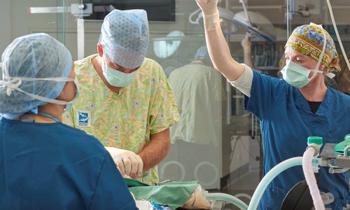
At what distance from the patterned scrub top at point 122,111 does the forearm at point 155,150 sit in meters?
0.02

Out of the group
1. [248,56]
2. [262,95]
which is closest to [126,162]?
[262,95]

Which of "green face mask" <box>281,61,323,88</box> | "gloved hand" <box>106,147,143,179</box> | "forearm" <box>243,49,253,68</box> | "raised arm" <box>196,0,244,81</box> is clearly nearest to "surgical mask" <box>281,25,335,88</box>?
"green face mask" <box>281,61,323,88</box>

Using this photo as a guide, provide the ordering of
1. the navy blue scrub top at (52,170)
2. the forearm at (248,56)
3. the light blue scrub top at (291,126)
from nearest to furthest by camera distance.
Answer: the navy blue scrub top at (52,170)
the light blue scrub top at (291,126)
the forearm at (248,56)

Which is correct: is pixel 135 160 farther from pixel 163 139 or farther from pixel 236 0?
pixel 236 0

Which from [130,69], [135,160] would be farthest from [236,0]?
[135,160]

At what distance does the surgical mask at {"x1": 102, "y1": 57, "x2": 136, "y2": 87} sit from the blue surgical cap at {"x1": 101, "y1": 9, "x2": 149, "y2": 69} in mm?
36

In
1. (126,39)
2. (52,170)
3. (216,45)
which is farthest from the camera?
(216,45)

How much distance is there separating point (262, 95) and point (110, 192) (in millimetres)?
781

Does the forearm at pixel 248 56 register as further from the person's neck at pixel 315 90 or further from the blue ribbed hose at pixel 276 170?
the blue ribbed hose at pixel 276 170

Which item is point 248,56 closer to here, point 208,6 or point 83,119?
point 208,6

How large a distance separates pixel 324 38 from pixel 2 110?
1068mm

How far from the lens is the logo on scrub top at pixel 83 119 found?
1723 mm

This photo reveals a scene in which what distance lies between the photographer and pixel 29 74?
1217 mm

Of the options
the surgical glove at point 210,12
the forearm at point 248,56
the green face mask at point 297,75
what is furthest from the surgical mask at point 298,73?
the forearm at point 248,56
